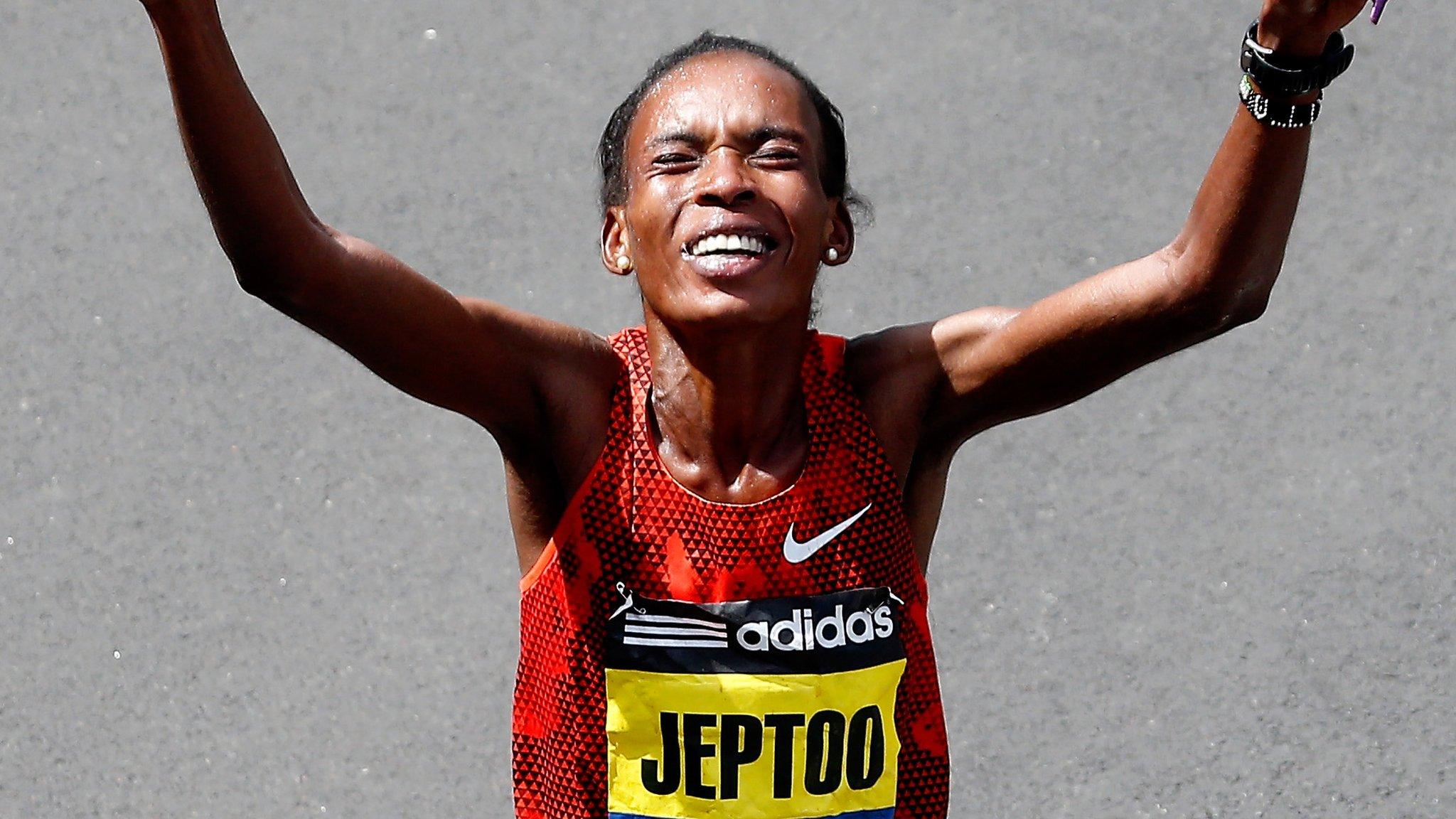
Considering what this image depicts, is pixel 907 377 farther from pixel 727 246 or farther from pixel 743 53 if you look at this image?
pixel 743 53

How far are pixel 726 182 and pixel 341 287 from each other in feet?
1.51

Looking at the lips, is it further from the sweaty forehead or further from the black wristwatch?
the black wristwatch

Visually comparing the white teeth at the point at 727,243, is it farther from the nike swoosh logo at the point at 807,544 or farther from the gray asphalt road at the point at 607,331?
the gray asphalt road at the point at 607,331

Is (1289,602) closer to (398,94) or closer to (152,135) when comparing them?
(398,94)

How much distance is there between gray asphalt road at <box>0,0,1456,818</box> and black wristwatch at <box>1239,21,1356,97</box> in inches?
87.1

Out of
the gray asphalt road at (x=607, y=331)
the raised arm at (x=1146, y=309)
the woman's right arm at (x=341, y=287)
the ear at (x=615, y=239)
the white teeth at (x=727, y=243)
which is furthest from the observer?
the gray asphalt road at (x=607, y=331)

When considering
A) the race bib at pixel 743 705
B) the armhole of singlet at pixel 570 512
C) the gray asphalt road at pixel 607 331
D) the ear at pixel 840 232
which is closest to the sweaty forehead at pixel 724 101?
the ear at pixel 840 232

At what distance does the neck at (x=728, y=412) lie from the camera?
8.06 feet

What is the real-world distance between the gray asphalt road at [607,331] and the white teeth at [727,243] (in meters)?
1.95

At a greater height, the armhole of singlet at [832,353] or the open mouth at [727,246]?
the open mouth at [727,246]

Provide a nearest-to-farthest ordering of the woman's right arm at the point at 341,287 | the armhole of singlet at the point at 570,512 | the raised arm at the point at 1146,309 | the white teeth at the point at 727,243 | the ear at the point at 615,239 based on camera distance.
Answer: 1. the woman's right arm at the point at 341,287
2. the raised arm at the point at 1146,309
3. the white teeth at the point at 727,243
4. the armhole of singlet at the point at 570,512
5. the ear at the point at 615,239

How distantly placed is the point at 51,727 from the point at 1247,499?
2.51 meters

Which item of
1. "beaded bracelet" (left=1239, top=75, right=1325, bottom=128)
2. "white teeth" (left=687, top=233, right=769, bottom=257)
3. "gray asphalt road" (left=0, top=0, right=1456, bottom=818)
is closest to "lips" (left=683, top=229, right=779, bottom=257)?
"white teeth" (left=687, top=233, right=769, bottom=257)

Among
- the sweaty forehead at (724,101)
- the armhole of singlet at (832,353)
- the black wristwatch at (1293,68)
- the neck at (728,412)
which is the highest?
the sweaty forehead at (724,101)
